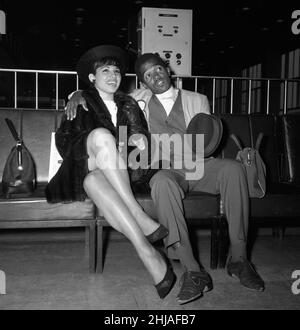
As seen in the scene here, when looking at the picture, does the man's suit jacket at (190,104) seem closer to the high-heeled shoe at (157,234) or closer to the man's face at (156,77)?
the man's face at (156,77)

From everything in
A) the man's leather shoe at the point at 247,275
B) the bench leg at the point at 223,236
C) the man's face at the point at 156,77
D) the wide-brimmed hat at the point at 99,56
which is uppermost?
the wide-brimmed hat at the point at 99,56

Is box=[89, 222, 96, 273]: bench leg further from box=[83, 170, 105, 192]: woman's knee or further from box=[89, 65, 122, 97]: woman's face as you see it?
box=[89, 65, 122, 97]: woman's face

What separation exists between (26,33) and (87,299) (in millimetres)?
12636

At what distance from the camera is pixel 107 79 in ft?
7.99

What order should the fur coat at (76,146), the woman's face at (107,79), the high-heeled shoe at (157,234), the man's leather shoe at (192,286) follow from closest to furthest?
the man's leather shoe at (192,286)
the high-heeled shoe at (157,234)
the fur coat at (76,146)
the woman's face at (107,79)

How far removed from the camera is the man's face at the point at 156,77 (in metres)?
2.62

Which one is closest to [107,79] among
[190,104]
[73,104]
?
[73,104]

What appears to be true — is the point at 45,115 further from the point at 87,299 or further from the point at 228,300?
the point at 228,300

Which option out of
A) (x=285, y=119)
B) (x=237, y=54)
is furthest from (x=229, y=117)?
(x=237, y=54)

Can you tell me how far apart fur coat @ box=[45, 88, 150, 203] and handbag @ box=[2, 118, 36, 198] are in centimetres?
18

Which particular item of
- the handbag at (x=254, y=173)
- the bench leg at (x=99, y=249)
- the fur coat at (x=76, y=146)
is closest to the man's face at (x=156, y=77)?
the fur coat at (x=76, y=146)

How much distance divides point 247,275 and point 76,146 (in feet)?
3.72

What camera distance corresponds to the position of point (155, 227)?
199 centimetres

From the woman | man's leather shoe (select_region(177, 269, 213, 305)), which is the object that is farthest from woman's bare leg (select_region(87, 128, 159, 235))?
man's leather shoe (select_region(177, 269, 213, 305))
